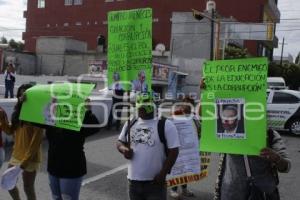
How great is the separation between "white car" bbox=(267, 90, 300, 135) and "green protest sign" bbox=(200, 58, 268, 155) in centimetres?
1332

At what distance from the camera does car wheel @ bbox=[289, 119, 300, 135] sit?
17.3m

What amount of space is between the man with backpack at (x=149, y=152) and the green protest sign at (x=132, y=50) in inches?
14.8

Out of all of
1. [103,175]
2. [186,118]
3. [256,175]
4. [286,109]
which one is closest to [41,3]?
[286,109]

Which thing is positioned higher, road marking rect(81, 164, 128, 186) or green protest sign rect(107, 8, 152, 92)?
green protest sign rect(107, 8, 152, 92)

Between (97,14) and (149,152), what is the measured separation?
6793cm

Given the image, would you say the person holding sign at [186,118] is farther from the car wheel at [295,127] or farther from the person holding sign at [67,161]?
the car wheel at [295,127]

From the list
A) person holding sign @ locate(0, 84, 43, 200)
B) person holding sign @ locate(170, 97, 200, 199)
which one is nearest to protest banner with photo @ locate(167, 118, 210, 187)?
person holding sign @ locate(170, 97, 200, 199)

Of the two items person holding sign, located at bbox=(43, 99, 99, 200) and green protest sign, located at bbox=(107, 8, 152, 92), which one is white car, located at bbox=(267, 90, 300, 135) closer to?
green protest sign, located at bbox=(107, 8, 152, 92)

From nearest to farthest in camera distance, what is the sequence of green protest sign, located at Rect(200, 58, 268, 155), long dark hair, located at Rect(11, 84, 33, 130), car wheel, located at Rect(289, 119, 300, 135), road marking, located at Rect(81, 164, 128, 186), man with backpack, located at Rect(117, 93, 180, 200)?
green protest sign, located at Rect(200, 58, 268, 155)
man with backpack, located at Rect(117, 93, 180, 200)
long dark hair, located at Rect(11, 84, 33, 130)
road marking, located at Rect(81, 164, 128, 186)
car wheel, located at Rect(289, 119, 300, 135)

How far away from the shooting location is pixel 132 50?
210 inches

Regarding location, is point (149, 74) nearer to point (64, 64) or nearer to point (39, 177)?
point (39, 177)

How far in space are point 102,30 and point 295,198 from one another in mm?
63759

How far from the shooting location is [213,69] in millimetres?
4641

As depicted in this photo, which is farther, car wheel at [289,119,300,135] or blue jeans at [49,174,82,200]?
car wheel at [289,119,300,135]
